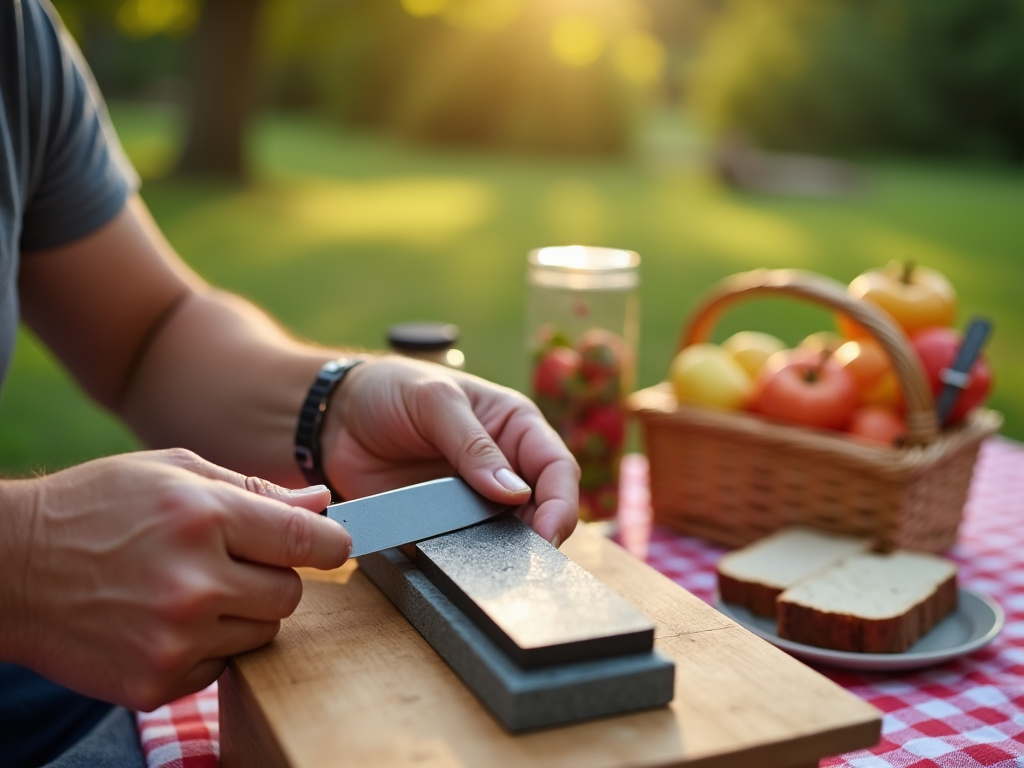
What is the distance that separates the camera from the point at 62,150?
1.23 m

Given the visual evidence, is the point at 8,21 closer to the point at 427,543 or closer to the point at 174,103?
the point at 427,543

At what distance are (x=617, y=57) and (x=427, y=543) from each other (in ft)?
43.0

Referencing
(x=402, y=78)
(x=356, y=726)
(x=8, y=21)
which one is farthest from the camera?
(x=402, y=78)

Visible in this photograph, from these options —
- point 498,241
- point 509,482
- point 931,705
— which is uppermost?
point 509,482

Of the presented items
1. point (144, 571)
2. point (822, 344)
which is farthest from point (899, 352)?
point (144, 571)

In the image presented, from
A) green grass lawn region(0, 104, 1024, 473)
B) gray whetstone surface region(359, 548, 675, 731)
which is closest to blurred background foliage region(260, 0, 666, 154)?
green grass lawn region(0, 104, 1024, 473)

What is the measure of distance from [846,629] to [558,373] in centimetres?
55

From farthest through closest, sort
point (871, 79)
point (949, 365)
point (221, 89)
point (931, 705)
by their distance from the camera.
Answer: point (871, 79) → point (221, 89) → point (949, 365) → point (931, 705)

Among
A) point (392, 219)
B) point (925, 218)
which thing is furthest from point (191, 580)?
point (925, 218)

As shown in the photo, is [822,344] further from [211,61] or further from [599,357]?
[211,61]

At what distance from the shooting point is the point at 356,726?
67 cm

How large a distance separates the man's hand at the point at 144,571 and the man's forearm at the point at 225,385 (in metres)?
0.43

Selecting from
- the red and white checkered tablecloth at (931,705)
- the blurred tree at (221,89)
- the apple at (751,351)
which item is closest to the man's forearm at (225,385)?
the red and white checkered tablecloth at (931,705)

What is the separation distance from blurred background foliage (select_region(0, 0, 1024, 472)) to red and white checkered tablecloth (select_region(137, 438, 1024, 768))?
2.96m
